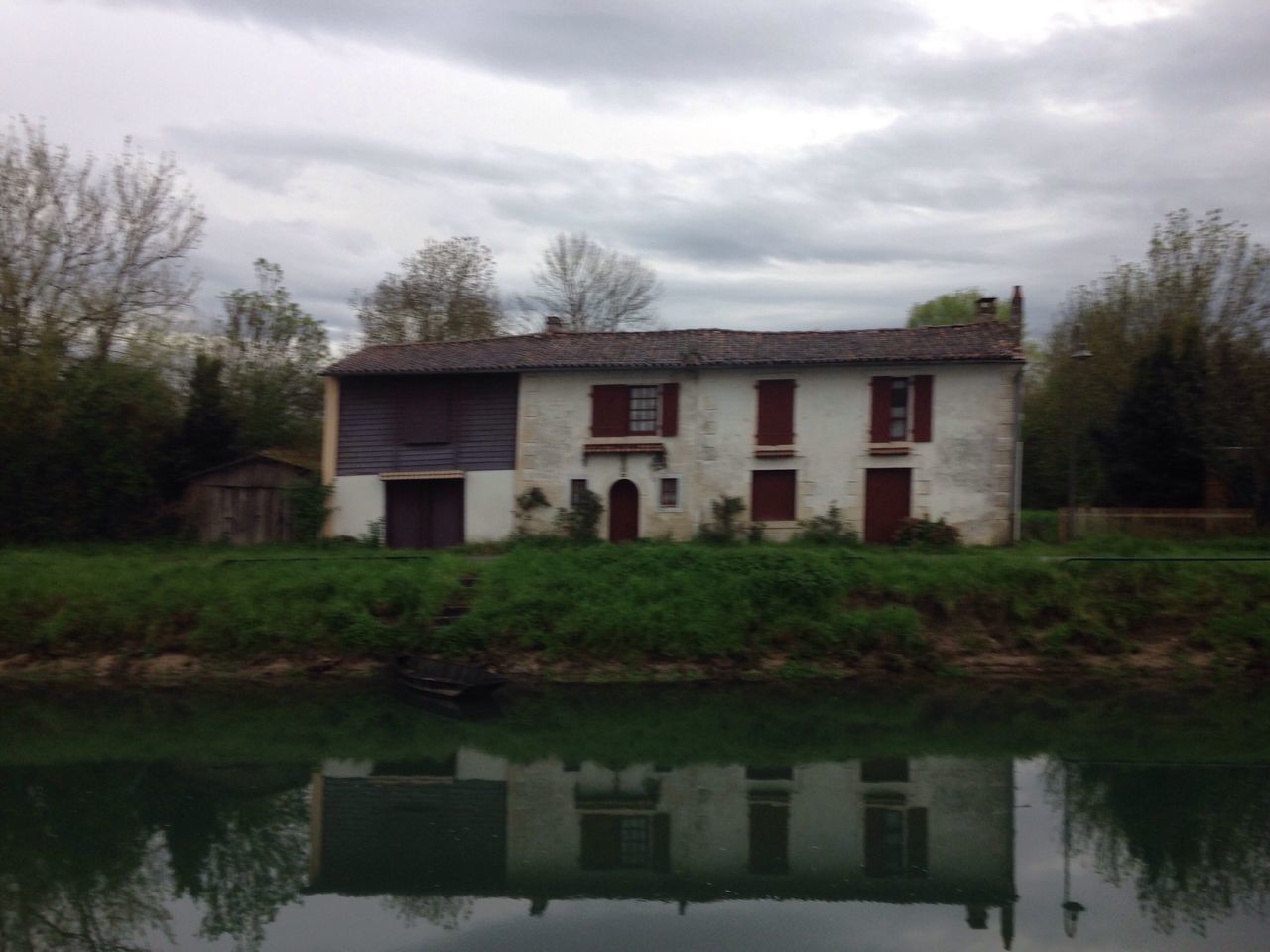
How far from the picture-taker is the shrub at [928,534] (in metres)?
23.9

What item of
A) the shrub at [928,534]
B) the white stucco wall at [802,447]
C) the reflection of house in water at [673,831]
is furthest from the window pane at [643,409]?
the reflection of house in water at [673,831]

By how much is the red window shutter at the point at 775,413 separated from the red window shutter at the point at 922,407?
9.57ft

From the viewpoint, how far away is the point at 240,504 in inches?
1051

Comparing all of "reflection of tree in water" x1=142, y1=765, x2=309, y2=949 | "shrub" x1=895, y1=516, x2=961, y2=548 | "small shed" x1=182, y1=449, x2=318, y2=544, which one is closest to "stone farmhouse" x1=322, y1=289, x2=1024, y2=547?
"shrub" x1=895, y1=516, x2=961, y2=548

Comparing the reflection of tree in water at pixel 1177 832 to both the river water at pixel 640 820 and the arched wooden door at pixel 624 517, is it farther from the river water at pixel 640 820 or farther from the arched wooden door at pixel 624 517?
the arched wooden door at pixel 624 517

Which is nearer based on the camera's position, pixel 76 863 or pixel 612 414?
pixel 76 863

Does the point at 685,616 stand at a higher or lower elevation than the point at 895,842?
higher

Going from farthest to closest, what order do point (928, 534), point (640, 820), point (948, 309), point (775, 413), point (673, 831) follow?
point (948, 309)
point (775, 413)
point (928, 534)
point (640, 820)
point (673, 831)

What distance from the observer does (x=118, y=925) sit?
368 inches

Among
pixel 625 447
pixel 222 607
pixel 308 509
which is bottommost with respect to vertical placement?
pixel 222 607

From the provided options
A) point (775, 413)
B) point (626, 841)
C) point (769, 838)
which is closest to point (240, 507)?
point (775, 413)

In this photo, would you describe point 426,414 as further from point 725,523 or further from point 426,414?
point 725,523

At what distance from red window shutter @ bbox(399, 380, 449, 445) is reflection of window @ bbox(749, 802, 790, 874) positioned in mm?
16402

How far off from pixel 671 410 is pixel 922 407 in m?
6.08
